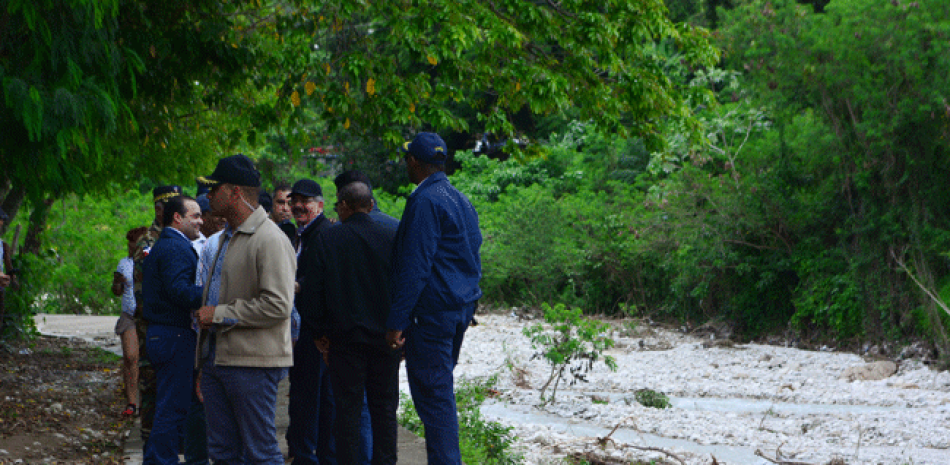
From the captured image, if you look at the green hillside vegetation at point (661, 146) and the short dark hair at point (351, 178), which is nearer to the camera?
the short dark hair at point (351, 178)

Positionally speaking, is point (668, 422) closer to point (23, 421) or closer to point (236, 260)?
point (23, 421)

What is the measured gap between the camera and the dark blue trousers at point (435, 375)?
496 centimetres

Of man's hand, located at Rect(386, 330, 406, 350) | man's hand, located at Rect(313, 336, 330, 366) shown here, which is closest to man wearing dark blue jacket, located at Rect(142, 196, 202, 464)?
man's hand, located at Rect(313, 336, 330, 366)

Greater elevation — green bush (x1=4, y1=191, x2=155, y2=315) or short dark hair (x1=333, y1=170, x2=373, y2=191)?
short dark hair (x1=333, y1=170, x2=373, y2=191)

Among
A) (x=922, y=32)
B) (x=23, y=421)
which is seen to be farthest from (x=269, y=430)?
(x=922, y=32)

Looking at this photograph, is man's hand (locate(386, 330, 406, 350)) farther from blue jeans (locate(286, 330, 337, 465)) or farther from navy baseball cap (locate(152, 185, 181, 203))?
navy baseball cap (locate(152, 185, 181, 203))

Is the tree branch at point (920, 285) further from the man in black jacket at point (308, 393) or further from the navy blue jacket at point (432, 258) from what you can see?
the navy blue jacket at point (432, 258)

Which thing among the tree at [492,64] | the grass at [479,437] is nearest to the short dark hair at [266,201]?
the grass at [479,437]

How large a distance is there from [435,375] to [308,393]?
131cm

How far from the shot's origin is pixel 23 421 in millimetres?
7820

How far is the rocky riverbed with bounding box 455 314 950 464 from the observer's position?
885 centimetres

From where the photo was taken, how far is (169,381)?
17.8 ft

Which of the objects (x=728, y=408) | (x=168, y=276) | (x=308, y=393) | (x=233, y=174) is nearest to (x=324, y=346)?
(x=308, y=393)

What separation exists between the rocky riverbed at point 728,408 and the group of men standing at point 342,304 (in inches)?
124
